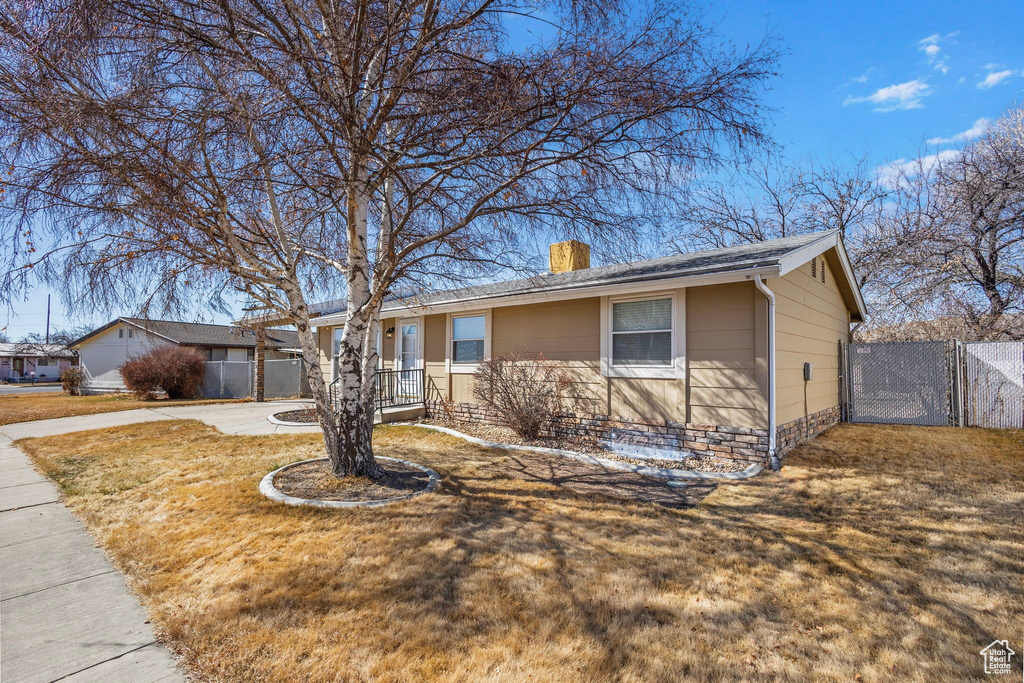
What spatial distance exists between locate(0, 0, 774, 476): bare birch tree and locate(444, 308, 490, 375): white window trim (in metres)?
4.56

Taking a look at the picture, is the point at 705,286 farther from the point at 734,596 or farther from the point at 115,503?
the point at 115,503

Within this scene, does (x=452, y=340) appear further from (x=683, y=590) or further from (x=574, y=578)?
(x=683, y=590)

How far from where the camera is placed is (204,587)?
2988 millimetres

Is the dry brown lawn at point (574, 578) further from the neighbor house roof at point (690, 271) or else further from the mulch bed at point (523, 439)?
the neighbor house roof at point (690, 271)

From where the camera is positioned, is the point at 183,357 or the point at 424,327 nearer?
the point at 424,327

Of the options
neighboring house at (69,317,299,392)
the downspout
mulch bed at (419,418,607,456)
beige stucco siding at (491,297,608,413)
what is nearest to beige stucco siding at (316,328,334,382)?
mulch bed at (419,418,607,456)

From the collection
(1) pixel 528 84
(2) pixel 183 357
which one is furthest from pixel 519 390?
(2) pixel 183 357

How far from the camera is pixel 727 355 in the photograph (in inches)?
249

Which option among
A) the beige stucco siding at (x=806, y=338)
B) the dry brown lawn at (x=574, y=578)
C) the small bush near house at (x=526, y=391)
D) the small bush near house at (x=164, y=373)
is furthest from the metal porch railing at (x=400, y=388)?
the small bush near house at (x=164, y=373)

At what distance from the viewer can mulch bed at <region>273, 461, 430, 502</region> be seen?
4590 mm

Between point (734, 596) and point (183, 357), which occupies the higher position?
point (183, 357)

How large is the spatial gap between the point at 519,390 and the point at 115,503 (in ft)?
17.0

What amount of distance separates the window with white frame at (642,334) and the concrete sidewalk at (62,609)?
6.25m

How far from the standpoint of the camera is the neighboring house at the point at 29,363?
39250mm
